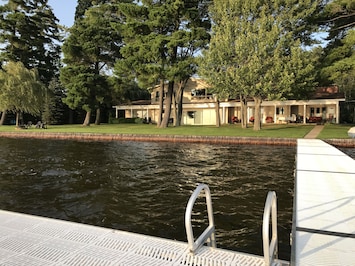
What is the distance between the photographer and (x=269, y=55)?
19.6 meters

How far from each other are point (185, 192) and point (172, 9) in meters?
20.2

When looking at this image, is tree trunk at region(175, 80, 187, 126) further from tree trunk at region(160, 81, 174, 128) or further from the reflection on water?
the reflection on water

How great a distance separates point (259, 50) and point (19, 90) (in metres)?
19.4

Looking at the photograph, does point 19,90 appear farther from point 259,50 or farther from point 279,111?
point 279,111

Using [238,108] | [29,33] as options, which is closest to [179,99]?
[238,108]

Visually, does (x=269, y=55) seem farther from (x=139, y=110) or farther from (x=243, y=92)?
(x=139, y=110)

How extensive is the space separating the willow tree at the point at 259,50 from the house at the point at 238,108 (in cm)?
588

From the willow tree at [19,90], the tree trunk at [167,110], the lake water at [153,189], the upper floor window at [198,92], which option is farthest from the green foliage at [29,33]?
the lake water at [153,189]

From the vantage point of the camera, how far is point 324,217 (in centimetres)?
388

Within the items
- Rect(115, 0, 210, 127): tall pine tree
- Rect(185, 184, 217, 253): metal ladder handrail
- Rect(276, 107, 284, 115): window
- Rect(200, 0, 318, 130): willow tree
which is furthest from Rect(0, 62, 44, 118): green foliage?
Rect(185, 184, 217, 253): metal ladder handrail

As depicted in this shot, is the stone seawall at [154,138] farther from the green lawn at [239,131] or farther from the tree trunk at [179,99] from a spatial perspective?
the tree trunk at [179,99]

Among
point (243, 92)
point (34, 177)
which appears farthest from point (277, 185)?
point (243, 92)

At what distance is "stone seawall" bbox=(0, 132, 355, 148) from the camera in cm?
1517

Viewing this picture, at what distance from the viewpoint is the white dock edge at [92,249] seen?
2.62 m
